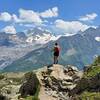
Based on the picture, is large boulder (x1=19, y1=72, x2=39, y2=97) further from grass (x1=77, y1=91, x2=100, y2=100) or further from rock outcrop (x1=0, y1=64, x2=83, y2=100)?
grass (x1=77, y1=91, x2=100, y2=100)

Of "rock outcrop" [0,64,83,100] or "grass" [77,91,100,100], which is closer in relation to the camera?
"grass" [77,91,100,100]

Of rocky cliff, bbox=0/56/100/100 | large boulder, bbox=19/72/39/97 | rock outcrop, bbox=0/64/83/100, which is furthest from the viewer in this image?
large boulder, bbox=19/72/39/97

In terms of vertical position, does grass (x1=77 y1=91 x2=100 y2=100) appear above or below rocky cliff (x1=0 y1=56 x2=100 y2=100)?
below

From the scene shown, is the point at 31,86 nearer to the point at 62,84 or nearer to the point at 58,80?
the point at 58,80

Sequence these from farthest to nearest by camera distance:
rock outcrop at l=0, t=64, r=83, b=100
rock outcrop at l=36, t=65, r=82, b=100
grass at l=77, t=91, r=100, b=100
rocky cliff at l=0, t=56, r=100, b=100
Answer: rock outcrop at l=36, t=65, r=82, b=100 < rock outcrop at l=0, t=64, r=83, b=100 < rocky cliff at l=0, t=56, r=100, b=100 < grass at l=77, t=91, r=100, b=100

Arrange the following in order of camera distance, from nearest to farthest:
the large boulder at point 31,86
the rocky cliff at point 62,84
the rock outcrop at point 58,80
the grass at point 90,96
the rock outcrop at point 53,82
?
1. the grass at point 90,96
2. the rocky cliff at point 62,84
3. the rock outcrop at point 53,82
4. the rock outcrop at point 58,80
5. the large boulder at point 31,86

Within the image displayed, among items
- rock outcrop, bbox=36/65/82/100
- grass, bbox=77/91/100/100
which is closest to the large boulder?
rock outcrop, bbox=36/65/82/100

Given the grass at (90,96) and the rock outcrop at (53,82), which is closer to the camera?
the grass at (90,96)

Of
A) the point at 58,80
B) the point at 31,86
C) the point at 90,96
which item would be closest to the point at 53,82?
the point at 58,80

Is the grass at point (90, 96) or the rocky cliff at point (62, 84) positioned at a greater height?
the rocky cliff at point (62, 84)

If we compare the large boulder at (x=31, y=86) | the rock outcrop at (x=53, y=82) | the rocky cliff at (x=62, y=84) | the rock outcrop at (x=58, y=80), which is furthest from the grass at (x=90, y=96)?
the large boulder at (x=31, y=86)

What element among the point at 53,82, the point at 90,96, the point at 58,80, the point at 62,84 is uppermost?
the point at 58,80

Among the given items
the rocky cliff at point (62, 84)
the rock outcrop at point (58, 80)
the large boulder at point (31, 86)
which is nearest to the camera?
the rocky cliff at point (62, 84)

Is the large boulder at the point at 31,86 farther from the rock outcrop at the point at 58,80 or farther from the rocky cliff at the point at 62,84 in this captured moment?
the rock outcrop at the point at 58,80
